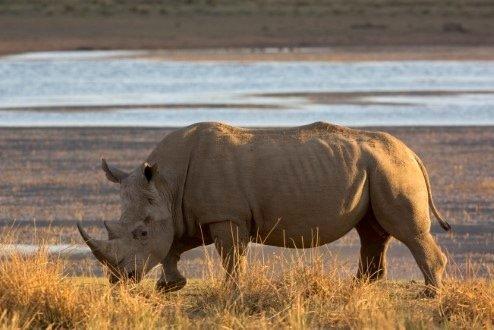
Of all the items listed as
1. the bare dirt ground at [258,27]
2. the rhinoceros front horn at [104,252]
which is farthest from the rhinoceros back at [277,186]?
the bare dirt ground at [258,27]

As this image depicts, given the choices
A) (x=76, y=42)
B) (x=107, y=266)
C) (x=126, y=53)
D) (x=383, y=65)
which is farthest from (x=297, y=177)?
(x=76, y=42)

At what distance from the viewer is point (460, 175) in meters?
16.6

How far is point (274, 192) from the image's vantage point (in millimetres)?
8836

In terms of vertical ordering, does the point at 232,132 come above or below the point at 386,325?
above

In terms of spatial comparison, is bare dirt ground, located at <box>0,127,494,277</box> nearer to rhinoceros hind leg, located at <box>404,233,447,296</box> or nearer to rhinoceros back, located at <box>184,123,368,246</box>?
rhinoceros hind leg, located at <box>404,233,447,296</box>

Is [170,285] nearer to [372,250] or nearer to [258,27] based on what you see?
[372,250]

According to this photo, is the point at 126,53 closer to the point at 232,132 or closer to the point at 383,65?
the point at 383,65

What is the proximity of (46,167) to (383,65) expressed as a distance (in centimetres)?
1920

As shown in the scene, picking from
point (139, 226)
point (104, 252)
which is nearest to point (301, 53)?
point (139, 226)

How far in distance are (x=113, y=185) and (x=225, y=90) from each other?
13063 millimetres

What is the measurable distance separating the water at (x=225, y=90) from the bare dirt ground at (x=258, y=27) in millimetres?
2771

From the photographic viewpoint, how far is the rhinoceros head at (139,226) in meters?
8.36

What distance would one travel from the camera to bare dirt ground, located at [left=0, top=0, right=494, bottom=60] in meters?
40.9

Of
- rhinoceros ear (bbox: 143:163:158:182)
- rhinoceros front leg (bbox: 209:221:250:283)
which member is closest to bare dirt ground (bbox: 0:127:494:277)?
rhinoceros front leg (bbox: 209:221:250:283)
